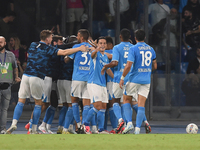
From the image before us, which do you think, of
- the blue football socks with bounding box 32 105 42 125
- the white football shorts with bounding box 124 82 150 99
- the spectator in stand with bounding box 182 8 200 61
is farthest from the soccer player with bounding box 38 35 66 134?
the spectator in stand with bounding box 182 8 200 61

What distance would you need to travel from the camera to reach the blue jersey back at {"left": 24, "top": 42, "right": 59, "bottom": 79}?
1050 centimetres

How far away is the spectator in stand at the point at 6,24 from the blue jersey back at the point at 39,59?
8.08m

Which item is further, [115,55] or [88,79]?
[115,55]

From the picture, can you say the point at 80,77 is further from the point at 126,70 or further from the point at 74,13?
the point at 74,13

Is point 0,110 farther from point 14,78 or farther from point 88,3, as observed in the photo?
point 88,3

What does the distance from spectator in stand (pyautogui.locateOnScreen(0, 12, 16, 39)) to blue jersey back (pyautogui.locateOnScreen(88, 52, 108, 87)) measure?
8.24 metres

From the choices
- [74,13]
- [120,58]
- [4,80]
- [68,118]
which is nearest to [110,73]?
[120,58]

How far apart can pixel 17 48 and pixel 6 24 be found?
109 cm

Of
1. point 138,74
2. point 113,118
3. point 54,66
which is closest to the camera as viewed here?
point 138,74

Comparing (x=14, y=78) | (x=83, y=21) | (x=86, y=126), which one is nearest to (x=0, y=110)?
(x=14, y=78)

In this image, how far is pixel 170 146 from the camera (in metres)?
7.66

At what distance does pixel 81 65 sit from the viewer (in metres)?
11.1

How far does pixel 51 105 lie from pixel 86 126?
56.6 inches

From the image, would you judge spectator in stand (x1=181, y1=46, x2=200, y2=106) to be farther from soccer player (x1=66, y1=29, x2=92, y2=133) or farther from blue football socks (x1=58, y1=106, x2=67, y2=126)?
soccer player (x1=66, y1=29, x2=92, y2=133)
